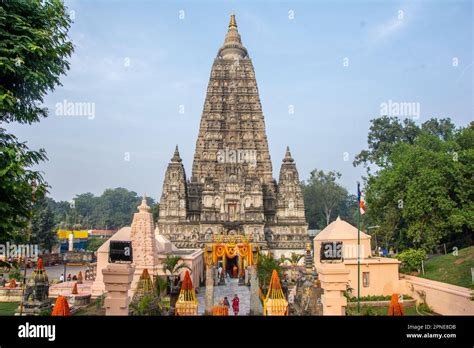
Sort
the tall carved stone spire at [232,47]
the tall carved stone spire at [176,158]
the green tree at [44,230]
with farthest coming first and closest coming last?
1. the tall carved stone spire at [232,47]
2. the tall carved stone spire at [176,158]
3. the green tree at [44,230]

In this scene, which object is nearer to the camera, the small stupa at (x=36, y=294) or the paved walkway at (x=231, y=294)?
the small stupa at (x=36, y=294)

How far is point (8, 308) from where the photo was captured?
20.2 meters

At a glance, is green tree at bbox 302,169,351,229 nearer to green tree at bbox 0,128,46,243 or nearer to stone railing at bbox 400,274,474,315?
stone railing at bbox 400,274,474,315

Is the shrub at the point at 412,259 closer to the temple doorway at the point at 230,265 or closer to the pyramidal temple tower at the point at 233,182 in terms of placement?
the temple doorway at the point at 230,265

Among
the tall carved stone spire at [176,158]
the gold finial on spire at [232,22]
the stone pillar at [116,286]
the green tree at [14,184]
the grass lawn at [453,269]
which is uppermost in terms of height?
the gold finial on spire at [232,22]

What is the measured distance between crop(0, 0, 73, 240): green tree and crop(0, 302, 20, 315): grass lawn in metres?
10.9

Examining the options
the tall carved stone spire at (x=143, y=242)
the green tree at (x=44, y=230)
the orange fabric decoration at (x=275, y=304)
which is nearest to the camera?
the orange fabric decoration at (x=275, y=304)

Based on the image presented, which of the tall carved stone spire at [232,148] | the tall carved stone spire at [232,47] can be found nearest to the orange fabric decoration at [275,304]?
the tall carved stone spire at [232,148]

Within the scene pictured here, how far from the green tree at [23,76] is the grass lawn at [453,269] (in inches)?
778

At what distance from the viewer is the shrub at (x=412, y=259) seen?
77.1ft

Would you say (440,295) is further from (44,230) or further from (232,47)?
(232,47)

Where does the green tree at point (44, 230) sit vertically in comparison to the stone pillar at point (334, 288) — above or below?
below

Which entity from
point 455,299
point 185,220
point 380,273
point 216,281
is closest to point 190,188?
point 185,220
